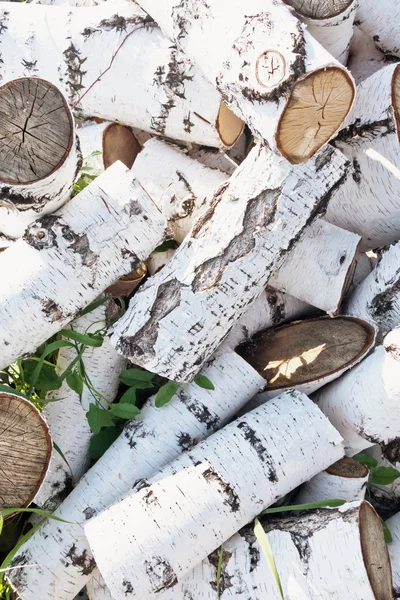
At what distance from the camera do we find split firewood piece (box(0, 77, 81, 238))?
1713mm

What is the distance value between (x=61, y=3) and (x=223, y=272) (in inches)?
62.2

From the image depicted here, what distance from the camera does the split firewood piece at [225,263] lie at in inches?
74.5

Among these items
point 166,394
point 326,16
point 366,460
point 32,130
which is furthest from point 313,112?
point 366,460

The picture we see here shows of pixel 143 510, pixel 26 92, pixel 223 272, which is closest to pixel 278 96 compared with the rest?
pixel 223 272

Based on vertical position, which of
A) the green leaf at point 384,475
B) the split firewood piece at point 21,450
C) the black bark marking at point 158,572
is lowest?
the green leaf at point 384,475

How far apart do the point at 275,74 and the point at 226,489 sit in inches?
46.7

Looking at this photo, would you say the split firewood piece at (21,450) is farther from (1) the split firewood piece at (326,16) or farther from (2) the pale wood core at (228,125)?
(1) the split firewood piece at (326,16)

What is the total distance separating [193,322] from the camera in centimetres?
190

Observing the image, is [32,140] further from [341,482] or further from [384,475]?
[384,475]

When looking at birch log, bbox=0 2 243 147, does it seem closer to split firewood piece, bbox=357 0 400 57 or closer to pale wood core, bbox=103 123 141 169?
pale wood core, bbox=103 123 141 169

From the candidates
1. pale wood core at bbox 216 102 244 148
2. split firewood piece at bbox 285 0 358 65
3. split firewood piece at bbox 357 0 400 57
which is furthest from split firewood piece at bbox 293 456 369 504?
split firewood piece at bbox 357 0 400 57

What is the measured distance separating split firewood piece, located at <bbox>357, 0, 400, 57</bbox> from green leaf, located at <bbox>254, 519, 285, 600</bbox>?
1.83 m

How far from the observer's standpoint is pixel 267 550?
172 centimetres

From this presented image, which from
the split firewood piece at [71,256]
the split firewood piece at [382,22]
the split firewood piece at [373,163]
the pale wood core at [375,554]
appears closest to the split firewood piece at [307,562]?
the pale wood core at [375,554]
